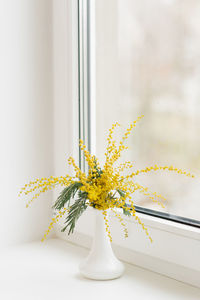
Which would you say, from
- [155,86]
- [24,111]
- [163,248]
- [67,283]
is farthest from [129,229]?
[24,111]

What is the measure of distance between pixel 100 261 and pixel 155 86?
1.56 feet

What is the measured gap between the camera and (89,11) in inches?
56.2

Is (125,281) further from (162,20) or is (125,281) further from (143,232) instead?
(162,20)

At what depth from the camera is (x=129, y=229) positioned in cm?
128

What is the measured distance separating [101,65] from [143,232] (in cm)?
52

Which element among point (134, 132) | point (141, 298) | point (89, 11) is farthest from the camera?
point (89, 11)

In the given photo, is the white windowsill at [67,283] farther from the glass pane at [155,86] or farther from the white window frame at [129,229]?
the glass pane at [155,86]

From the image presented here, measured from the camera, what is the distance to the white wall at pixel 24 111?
1427mm

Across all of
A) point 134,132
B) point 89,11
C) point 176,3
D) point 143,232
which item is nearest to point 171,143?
point 134,132

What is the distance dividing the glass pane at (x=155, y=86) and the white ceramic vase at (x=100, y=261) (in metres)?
0.19

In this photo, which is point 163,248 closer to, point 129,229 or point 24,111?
point 129,229

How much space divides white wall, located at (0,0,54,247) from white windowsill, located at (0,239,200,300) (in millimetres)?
159

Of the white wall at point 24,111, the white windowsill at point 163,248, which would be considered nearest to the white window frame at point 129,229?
the white windowsill at point 163,248

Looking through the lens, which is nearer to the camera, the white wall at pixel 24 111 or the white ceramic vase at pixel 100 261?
the white ceramic vase at pixel 100 261
